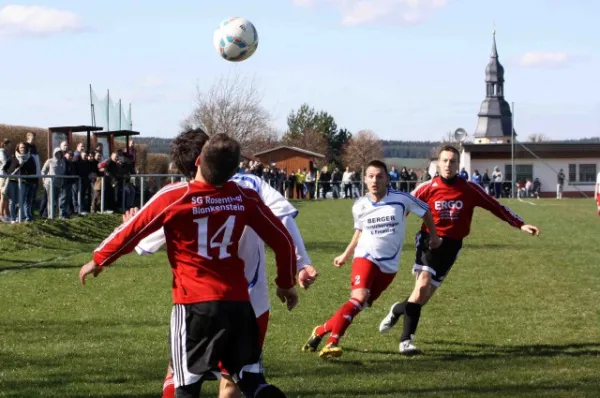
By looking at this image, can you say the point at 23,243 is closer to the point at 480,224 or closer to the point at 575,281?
the point at 575,281

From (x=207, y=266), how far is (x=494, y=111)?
12542cm

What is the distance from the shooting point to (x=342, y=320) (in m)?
8.64

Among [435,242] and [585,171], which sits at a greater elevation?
[435,242]

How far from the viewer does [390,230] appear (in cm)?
901

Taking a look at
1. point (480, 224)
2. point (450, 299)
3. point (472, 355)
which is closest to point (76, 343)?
point (472, 355)

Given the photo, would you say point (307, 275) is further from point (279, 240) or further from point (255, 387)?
point (255, 387)

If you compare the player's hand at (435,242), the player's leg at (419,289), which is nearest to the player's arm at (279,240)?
the player's hand at (435,242)

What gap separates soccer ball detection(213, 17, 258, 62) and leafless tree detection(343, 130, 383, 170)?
109m

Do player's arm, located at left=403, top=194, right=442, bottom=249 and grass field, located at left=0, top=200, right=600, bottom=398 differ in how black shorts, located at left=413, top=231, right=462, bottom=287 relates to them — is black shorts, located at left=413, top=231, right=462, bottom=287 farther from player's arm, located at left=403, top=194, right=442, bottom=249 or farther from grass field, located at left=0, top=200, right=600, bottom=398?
grass field, located at left=0, top=200, right=600, bottom=398

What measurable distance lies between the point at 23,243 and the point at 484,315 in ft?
32.2

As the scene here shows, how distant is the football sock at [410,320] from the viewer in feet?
29.9

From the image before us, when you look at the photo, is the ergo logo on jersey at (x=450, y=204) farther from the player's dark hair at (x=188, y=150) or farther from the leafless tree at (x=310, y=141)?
the leafless tree at (x=310, y=141)

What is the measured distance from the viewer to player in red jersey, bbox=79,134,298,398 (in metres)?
5.14

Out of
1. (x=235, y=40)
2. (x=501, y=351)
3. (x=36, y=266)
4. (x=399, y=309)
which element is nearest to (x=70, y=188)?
(x=36, y=266)
